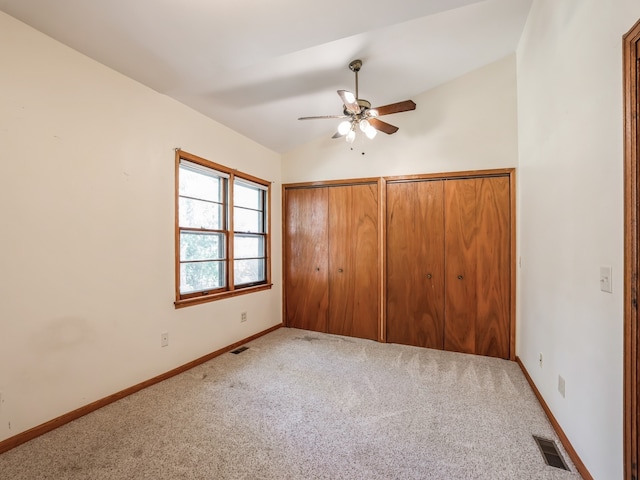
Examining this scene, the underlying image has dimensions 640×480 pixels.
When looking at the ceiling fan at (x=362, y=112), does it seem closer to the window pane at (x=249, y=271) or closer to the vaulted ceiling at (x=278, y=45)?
the vaulted ceiling at (x=278, y=45)

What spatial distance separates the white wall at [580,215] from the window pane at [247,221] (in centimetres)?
305

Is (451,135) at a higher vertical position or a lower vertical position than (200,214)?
higher

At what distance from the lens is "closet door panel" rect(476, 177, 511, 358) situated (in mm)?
3219

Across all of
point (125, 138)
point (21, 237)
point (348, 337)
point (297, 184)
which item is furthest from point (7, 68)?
point (348, 337)

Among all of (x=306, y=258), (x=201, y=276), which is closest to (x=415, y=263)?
(x=306, y=258)

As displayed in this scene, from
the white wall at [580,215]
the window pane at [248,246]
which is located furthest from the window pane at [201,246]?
the white wall at [580,215]

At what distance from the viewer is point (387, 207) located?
3.69m

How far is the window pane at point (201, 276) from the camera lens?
9.70 feet

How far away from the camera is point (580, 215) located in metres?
1.58

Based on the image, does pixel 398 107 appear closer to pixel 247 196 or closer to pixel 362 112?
pixel 362 112

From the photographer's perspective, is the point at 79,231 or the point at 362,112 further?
the point at 362,112

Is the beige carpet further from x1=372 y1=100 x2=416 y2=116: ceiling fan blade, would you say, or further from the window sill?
x1=372 y1=100 x2=416 y2=116: ceiling fan blade

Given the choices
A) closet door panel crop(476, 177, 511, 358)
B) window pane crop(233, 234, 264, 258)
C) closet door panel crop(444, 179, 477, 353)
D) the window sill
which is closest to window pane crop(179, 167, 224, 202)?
window pane crop(233, 234, 264, 258)

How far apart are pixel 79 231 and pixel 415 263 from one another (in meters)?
3.22
